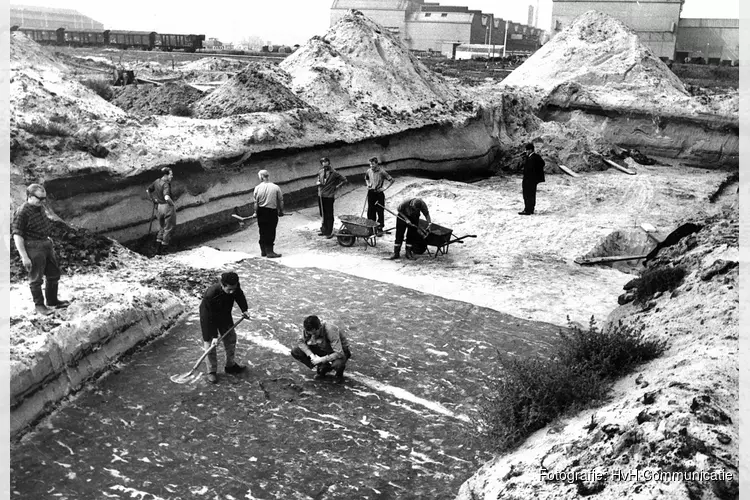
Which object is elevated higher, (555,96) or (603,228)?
(555,96)

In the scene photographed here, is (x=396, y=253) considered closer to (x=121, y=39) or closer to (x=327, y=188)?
(x=327, y=188)

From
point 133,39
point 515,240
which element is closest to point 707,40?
point 133,39

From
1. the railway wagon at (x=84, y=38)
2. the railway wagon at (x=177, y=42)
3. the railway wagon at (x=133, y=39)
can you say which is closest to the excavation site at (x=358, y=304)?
the railway wagon at (x=84, y=38)

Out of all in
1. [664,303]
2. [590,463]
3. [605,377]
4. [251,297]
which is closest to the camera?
[590,463]

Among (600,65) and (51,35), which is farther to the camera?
(51,35)

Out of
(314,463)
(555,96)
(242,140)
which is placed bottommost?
(314,463)

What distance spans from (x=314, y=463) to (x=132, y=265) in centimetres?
607

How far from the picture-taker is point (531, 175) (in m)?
16.0

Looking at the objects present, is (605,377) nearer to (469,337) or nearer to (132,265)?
(469,337)

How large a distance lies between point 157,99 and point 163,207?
7.77m

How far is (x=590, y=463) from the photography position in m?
5.55

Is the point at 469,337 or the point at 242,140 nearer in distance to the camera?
the point at 469,337

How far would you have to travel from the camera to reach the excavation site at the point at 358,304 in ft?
21.2

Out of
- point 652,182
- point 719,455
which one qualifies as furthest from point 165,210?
Result: point 652,182
